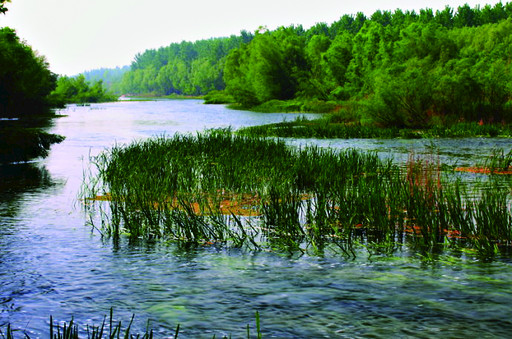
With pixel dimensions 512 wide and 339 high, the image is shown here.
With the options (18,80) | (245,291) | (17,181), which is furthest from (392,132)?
(18,80)

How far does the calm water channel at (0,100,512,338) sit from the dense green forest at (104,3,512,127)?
98.3 feet

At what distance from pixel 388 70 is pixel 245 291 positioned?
111 feet

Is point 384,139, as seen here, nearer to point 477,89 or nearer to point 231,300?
point 477,89

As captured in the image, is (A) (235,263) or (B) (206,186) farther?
(B) (206,186)

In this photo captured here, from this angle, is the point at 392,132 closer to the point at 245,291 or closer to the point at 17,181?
the point at 17,181

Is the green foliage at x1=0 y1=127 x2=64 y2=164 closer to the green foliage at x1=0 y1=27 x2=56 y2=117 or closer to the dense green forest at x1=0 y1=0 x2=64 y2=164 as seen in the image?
the dense green forest at x1=0 y1=0 x2=64 y2=164

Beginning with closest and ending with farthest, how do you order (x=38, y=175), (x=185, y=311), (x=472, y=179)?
(x=185, y=311)
(x=472, y=179)
(x=38, y=175)

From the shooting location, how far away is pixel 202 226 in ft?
38.0

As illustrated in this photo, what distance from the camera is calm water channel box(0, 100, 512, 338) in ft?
23.7

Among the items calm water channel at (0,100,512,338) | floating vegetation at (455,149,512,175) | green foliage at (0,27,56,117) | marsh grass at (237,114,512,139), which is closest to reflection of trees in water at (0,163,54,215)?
calm water channel at (0,100,512,338)

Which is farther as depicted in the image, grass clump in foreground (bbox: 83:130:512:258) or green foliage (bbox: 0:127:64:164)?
green foliage (bbox: 0:127:64:164)

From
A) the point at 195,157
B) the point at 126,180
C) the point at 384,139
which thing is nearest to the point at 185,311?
the point at 126,180

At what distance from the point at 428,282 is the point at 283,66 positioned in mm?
89195

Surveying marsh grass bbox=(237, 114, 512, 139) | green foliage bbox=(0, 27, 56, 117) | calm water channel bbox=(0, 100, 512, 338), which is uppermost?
green foliage bbox=(0, 27, 56, 117)
